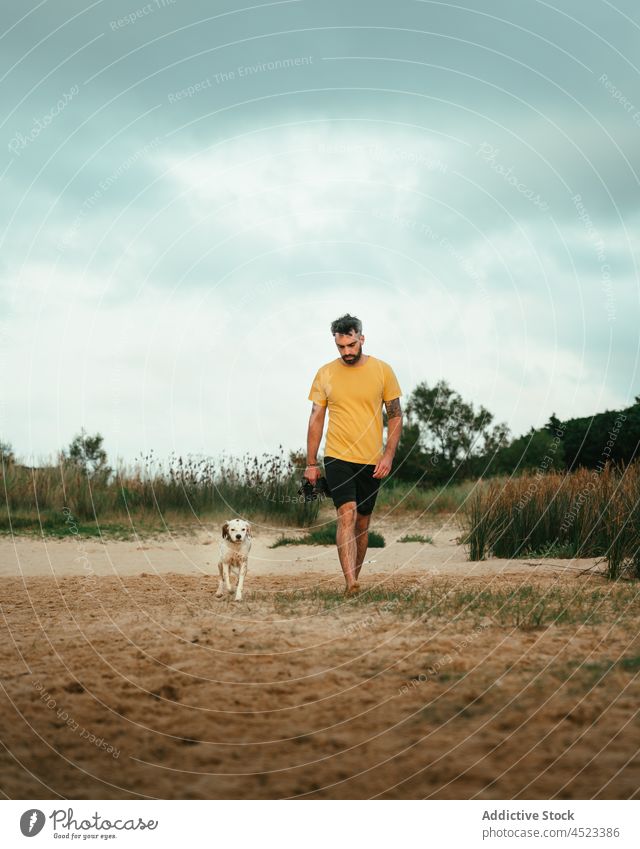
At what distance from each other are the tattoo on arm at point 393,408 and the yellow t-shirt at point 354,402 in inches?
2.4

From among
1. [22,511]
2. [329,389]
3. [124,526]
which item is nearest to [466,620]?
[329,389]

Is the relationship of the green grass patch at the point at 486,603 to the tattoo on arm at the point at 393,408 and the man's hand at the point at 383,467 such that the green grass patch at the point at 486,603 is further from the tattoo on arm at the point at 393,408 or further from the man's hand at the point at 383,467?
the tattoo on arm at the point at 393,408

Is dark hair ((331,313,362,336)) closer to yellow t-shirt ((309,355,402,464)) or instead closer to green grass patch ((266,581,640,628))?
yellow t-shirt ((309,355,402,464))

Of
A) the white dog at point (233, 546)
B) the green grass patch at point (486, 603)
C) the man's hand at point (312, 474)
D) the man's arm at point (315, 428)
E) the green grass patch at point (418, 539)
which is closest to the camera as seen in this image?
the green grass patch at point (486, 603)

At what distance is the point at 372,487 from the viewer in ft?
26.1

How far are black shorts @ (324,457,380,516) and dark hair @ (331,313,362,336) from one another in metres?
1.13

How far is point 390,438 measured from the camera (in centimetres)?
783

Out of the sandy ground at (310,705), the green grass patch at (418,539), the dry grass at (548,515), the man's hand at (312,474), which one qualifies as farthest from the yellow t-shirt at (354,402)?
the green grass patch at (418,539)

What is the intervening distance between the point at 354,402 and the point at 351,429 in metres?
0.26

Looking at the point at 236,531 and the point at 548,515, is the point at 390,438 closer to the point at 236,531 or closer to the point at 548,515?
the point at 236,531

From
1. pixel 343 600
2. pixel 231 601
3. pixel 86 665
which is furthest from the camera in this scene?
pixel 231 601

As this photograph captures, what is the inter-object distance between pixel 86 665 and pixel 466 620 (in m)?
2.55

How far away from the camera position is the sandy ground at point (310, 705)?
344 centimetres

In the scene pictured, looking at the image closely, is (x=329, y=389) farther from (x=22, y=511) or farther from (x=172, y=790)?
(x=22, y=511)
